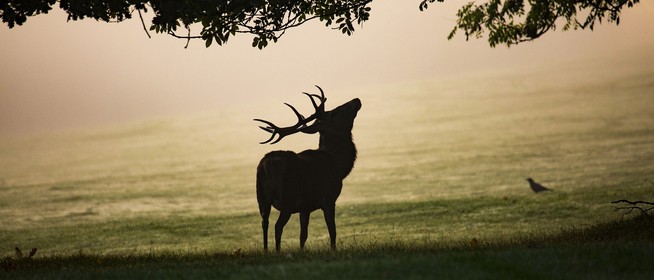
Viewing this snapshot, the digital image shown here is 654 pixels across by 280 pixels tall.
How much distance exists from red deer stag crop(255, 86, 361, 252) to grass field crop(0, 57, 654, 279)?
0.81m

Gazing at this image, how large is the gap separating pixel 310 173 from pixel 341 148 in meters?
1.13

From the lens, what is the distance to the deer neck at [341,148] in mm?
17094

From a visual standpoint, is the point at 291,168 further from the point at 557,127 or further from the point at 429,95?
the point at 429,95

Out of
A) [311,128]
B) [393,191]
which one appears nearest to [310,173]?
[311,128]

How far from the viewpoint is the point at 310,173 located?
1634cm

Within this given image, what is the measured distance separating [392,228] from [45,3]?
12930 mm

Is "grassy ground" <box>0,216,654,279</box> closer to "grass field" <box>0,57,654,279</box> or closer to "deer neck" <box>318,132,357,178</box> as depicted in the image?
"grass field" <box>0,57,654,279</box>

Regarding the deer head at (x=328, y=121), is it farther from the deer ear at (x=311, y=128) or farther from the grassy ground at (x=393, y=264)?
the grassy ground at (x=393, y=264)

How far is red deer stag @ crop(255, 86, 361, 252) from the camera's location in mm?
16141

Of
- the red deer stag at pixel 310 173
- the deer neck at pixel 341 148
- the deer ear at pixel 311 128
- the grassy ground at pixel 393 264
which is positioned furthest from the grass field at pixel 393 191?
the deer ear at pixel 311 128

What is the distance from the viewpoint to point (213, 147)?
7312 cm

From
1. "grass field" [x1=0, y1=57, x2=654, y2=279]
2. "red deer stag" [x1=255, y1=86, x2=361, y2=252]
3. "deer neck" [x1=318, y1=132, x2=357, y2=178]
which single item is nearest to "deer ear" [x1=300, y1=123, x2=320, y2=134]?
"red deer stag" [x1=255, y1=86, x2=361, y2=252]

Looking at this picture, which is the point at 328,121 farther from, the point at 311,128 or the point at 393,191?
the point at 393,191

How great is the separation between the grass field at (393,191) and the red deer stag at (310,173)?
2.67ft
